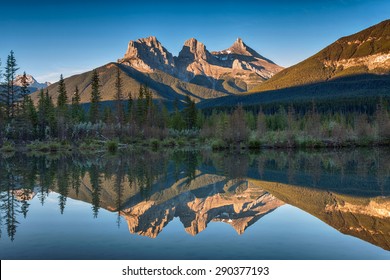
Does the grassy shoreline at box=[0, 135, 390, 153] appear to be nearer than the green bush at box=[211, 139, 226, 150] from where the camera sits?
Yes

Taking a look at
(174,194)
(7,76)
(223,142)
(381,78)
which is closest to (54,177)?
(174,194)

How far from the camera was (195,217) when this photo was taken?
447 inches

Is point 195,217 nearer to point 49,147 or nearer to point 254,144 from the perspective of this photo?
point 49,147

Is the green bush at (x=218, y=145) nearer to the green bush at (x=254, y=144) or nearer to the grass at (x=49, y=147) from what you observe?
the green bush at (x=254, y=144)

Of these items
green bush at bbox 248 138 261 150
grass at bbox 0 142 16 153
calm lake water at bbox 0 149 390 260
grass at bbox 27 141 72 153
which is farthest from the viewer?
green bush at bbox 248 138 261 150

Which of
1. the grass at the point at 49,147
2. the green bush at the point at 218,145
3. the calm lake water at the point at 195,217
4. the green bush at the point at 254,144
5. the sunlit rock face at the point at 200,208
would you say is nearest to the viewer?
the calm lake water at the point at 195,217

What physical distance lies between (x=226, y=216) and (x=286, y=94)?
178 meters

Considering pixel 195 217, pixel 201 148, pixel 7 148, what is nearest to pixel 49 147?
pixel 7 148

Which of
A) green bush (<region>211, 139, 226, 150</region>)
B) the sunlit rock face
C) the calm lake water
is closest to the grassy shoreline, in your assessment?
green bush (<region>211, 139, 226, 150</region>)

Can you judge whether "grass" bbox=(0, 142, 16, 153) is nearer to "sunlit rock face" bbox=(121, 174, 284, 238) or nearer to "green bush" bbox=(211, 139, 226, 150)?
"green bush" bbox=(211, 139, 226, 150)

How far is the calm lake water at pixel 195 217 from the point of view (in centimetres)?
790

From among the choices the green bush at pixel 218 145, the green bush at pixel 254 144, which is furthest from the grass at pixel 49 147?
the green bush at pixel 254 144

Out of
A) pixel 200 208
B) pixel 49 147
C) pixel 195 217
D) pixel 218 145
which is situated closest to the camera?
pixel 195 217

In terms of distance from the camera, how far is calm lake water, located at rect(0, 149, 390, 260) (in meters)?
7.90
